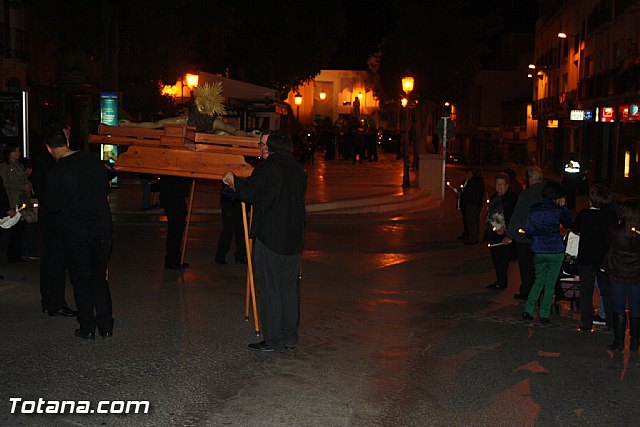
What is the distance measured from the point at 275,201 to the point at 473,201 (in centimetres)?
945

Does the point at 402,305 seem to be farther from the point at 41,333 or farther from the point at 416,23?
the point at 416,23

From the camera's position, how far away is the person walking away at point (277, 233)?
7586 millimetres

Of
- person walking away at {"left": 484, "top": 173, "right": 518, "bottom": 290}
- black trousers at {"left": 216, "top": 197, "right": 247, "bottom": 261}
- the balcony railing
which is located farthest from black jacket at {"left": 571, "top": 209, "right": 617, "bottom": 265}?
the balcony railing

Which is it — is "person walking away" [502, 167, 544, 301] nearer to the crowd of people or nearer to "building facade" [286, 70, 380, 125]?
the crowd of people

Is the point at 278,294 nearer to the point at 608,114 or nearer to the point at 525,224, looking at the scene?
the point at 525,224

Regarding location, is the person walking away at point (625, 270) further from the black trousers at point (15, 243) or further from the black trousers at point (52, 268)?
the black trousers at point (15, 243)

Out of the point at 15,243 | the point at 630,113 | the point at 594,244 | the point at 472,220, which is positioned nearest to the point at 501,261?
the point at 594,244

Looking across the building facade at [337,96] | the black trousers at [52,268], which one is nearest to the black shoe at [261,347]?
the black trousers at [52,268]

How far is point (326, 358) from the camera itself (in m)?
7.57

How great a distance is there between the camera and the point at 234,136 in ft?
29.7

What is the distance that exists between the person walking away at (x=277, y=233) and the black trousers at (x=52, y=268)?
7.36 feet

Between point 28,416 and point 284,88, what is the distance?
4877 centimetres

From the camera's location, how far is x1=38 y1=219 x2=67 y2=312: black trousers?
28.9 ft

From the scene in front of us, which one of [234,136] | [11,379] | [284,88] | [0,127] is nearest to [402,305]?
[234,136]
